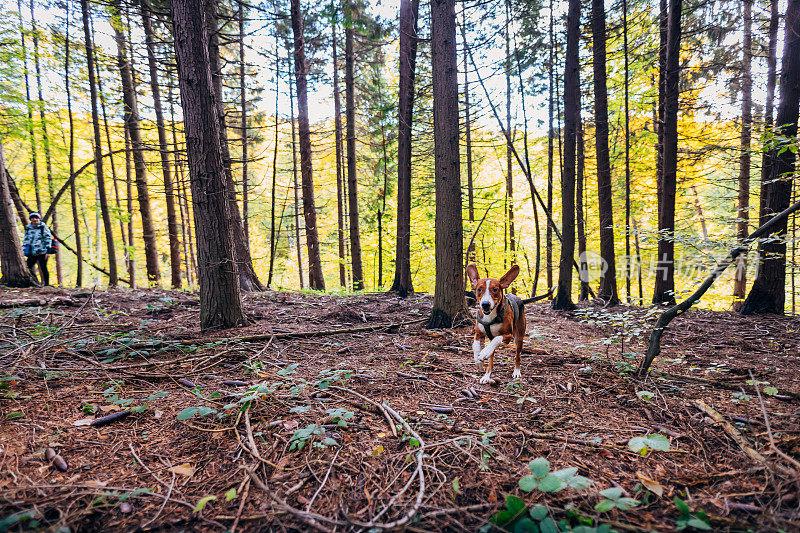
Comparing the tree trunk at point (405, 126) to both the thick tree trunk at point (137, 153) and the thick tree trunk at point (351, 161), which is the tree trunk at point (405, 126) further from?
the thick tree trunk at point (137, 153)

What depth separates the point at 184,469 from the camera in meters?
2.08

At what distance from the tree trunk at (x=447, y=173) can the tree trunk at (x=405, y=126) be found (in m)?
3.07

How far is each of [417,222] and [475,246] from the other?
4.03m

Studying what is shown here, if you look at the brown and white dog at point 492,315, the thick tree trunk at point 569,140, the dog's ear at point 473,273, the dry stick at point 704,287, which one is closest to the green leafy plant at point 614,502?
the brown and white dog at point 492,315

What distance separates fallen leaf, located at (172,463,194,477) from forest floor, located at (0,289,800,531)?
1cm

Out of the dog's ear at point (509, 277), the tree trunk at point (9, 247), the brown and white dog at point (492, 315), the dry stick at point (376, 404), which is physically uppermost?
the tree trunk at point (9, 247)

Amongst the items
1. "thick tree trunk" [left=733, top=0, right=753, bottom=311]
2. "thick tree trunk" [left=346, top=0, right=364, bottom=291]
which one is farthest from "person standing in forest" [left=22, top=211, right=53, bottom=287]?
"thick tree trunk" [left=733, top=0, right=753, bottom=311]

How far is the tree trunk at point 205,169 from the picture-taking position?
481cm

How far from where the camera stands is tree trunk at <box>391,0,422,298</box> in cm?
936

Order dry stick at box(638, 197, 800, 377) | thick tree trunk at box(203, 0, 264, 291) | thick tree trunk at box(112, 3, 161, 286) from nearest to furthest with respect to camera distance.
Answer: dry stick at box(638, 197, 800, 377)
thick tree trunk at box(203, 0, 264, 291)
thick tree trunk at box(112, 3, 161, 286)

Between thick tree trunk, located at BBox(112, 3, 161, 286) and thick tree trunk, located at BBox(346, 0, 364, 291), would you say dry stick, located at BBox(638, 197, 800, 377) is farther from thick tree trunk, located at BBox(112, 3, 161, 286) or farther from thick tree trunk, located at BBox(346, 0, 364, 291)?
thick tree trunk, located at BBox(112, 3, 161, 286)

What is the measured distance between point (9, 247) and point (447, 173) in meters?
10.5

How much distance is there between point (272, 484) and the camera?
1937 mm

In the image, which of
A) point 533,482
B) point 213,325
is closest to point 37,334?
point 213,325
